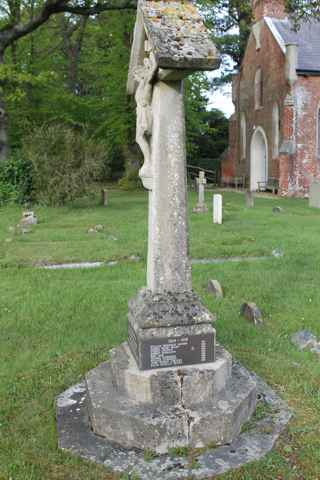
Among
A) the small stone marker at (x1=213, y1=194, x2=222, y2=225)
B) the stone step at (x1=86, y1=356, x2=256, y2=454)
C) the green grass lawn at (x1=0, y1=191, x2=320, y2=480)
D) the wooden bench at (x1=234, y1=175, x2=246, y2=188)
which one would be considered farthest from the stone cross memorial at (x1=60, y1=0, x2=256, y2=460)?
the wooden bench at (x1=234, y1=175, x2=246, y2=188)

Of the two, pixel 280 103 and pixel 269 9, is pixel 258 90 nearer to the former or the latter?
pixel 280 103

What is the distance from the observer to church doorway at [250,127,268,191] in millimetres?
31156

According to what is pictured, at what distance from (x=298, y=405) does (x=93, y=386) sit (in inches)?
69.1

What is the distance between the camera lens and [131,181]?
2797cm

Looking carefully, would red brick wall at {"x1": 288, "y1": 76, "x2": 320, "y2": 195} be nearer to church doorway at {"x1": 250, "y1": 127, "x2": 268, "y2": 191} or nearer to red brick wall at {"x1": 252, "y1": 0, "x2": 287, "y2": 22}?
church doorway at {"x1": 250, "y1": 127, "x2": 268, "y2": 191}

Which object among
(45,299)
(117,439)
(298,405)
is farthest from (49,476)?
(45,299)

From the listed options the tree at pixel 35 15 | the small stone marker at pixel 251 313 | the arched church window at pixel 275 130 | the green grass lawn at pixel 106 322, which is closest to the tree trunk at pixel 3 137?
the tree at pixel 35 15

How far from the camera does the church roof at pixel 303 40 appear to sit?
25.8 meters

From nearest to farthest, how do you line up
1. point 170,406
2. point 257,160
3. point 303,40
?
point 170,406
point 303,40
point 257,160

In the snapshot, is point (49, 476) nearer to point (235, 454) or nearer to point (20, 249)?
point (235, 454)

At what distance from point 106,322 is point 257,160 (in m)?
27.0

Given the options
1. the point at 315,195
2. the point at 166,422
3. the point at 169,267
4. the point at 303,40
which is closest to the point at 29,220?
the point at 169,267

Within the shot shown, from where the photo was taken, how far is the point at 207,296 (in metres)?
7.07

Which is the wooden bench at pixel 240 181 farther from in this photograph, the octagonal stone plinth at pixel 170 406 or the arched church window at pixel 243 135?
the octagonal stone plinth at pixel 170 406
